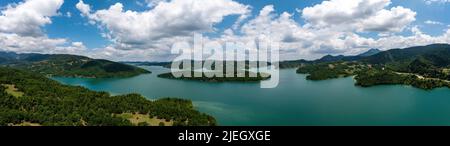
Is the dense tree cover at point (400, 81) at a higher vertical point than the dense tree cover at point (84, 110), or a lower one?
higher

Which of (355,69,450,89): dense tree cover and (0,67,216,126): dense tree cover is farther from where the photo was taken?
(355,69,450,89): dense tree cover

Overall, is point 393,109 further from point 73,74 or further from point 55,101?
point 73,74

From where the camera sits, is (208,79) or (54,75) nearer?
(208,79)

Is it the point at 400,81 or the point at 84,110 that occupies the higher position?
the point at 400,81

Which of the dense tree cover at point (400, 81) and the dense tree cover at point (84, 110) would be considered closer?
the dense tree cover at point (84, 110)

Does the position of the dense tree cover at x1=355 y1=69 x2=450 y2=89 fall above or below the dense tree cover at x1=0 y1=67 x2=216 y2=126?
above

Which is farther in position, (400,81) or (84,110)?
(400,81)

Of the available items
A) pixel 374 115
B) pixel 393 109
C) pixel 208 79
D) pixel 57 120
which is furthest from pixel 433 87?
pixel 57 120
